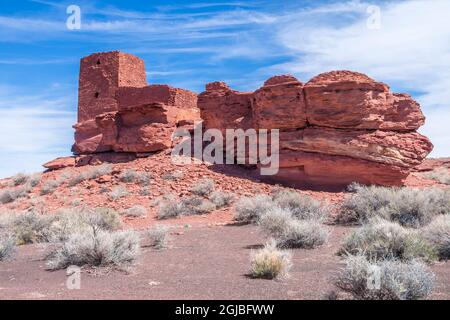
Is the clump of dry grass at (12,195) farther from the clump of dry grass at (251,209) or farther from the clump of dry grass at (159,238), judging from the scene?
the clump of dry grass at (159,238)

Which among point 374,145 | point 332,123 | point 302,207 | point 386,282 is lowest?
point 386,282

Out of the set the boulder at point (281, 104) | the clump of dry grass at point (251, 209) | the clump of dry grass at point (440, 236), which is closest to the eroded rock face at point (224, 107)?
the boulder at point (281, 104)

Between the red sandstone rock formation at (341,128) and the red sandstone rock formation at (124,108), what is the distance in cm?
664

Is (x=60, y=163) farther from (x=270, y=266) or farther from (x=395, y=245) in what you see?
(x=395, y=245)

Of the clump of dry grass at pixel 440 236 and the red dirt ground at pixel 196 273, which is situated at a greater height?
the clump of dry grass at pixel 440 236

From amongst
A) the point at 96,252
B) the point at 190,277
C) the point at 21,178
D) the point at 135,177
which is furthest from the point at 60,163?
the point at 190,277

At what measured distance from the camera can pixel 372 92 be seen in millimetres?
16500

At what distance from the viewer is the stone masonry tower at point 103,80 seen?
28.4 m

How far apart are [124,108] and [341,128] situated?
1164 cm

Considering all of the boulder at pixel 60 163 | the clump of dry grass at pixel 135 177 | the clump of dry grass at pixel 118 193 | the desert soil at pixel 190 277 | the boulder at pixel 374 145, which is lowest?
the desert soil at pixel 190 277

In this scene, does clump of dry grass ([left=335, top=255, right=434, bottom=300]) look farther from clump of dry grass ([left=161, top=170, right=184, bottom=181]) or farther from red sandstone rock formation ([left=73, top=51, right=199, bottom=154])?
red sandstone rock formation ([left=73, top=51, right=199, bottom=154])

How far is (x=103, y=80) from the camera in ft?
93.8
